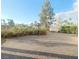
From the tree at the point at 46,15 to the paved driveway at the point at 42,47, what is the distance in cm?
15

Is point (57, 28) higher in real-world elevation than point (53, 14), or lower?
lower

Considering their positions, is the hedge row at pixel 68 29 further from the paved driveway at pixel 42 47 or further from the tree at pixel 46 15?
the tree at pixel 46 15

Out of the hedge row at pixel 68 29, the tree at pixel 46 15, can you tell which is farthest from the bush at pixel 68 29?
the tree at pixel 46 15

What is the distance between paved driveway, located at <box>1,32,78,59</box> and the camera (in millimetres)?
2011

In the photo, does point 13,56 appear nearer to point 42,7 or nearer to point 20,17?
point 20,17

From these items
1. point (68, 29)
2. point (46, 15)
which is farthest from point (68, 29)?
point (46, 15)

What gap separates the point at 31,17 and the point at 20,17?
0.14m

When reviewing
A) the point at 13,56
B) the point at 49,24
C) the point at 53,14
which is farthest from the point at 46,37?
the point at 13,56

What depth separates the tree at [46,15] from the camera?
2.07 meters

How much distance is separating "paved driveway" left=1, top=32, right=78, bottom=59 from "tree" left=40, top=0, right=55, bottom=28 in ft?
0.49

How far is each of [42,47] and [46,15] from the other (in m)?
0.40

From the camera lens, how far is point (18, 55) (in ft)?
6.72

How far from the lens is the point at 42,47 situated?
2.04 meters

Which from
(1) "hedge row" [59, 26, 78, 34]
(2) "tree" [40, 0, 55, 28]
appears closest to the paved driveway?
(1) "hedge row" [59, 26, 78, 34]
